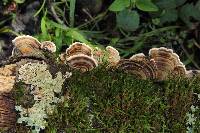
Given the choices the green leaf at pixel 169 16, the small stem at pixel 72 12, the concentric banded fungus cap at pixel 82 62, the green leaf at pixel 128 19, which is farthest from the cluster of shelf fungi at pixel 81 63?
the small stem at pixel 72 12

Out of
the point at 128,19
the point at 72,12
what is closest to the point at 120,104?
the point at 128,19

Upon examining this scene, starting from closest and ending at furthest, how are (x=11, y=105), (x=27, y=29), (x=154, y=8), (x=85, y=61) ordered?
(x=11, y=105) → (x=85, y=61) → (x=154, y=8) → (x=27, y=29)

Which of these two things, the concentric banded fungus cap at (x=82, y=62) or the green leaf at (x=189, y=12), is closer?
the concentric banded fungus cap at (x=82, y=62)

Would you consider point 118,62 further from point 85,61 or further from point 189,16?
point 189,16

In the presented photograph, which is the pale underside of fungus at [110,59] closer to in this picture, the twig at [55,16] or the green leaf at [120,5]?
the green leaf at [120,5]

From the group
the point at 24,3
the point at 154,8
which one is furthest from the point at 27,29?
the point at 154,8

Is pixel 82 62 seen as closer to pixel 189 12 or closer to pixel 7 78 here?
pixel 7 78

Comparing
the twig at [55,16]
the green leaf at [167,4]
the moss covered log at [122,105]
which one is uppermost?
the twig at [55,16]
